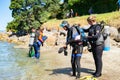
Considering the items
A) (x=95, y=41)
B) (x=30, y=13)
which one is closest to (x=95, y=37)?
(x=95, y=41)

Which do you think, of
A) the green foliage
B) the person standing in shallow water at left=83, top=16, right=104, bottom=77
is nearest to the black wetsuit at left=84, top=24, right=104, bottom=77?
the person standing in shallow water at left=83, top=16, right=104, bottom=77

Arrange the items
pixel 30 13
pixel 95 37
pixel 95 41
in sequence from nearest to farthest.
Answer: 1. pixel 95 37
2. pixel 95 41
3. pixel 30 13

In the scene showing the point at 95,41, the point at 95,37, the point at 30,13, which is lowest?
the point at 95,41

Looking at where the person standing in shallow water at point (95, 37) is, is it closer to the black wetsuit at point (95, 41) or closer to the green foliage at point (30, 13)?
the black wetsuit at point (95, 41)

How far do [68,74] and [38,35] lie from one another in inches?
314

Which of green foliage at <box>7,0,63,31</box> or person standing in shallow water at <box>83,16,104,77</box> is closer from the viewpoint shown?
person standing in shallow water at <box>83,16,104,77</box>

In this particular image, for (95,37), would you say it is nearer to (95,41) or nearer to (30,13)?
(95,41)

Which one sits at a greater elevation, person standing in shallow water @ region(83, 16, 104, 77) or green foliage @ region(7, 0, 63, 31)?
green foliage @ region(7, 0, 63, 31)

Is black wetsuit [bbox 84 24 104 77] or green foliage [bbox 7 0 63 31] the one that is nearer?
black wetsuit [bbox 84 24 104 77]

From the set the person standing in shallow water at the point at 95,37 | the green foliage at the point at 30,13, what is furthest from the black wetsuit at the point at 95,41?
the green foliage at the point at 30,13

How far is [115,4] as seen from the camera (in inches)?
1838

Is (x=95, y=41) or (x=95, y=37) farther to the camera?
(x=95, y=41)

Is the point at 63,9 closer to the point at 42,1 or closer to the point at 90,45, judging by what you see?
the point at 42,1

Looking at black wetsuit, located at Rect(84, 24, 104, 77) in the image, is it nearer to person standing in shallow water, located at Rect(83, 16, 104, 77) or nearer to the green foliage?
person standing in shallow water, located at Rect(83, 16, 104, 77)
